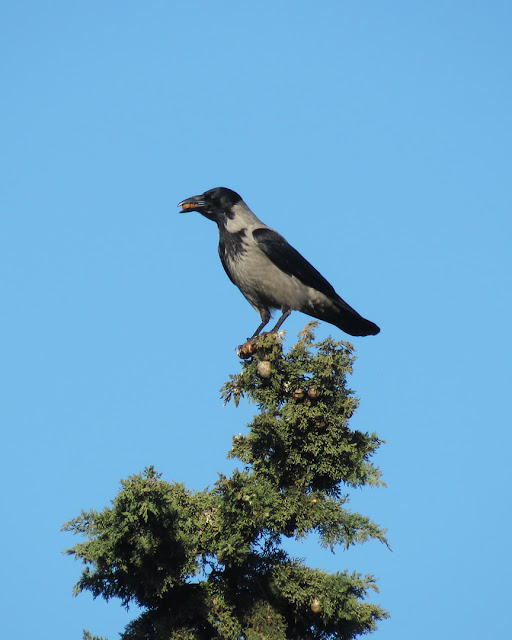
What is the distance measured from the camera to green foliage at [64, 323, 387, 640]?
322 centimetres

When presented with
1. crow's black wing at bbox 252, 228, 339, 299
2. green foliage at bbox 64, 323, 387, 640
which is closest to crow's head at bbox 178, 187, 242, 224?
crow's black wing at bbox 252, 228, 339, 299

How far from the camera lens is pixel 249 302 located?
7910mm

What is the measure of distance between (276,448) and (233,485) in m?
0.71

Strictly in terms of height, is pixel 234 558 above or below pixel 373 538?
below

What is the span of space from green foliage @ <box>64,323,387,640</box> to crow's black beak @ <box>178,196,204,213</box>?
425 cm

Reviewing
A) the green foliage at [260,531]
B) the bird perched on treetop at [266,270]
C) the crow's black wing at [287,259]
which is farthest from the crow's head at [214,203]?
the green foliage at [260,531]

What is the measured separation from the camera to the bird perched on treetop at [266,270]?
765 cm

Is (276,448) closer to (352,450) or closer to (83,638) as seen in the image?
(352,450)

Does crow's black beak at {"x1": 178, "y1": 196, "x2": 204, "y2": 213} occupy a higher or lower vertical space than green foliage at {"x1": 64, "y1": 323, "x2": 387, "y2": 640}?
higher

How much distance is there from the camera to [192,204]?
8289mm

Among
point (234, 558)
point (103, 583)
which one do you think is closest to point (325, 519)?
point (234, 558)

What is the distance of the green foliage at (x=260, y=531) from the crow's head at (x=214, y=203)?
13.6 feet

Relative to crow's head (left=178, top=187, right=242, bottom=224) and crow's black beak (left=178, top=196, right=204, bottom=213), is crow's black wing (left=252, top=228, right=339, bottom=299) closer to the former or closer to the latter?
crow's head (left=178, top=187, right=242, bottom=224)

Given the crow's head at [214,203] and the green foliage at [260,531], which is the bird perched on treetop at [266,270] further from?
the green foliage at [260,531]
